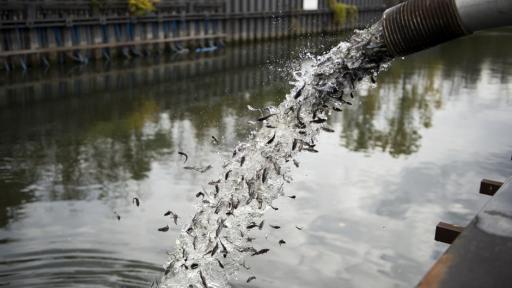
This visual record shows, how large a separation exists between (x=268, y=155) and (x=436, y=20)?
2.26 meters

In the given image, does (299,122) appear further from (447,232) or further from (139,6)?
(139,6)

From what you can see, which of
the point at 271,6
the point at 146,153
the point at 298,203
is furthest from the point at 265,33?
the point at 298,203

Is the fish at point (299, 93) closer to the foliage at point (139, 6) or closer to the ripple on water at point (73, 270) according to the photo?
the ripple on water at point (73, 270)

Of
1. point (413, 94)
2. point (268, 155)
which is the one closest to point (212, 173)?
point (268, 155)

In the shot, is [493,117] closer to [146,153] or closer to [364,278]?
[146,153]

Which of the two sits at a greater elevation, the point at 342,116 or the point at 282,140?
the point at 282,140

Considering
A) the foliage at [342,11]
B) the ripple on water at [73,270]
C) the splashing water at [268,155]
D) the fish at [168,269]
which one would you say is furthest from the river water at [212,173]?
the foliage at [342,11]

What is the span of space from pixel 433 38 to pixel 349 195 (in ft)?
18.7

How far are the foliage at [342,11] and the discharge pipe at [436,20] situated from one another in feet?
128

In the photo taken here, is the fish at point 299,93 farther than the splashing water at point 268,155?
Yes

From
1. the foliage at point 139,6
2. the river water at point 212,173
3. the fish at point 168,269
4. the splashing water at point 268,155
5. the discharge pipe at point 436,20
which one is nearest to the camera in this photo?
the discharge pipe at point 436,20

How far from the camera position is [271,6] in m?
37.8

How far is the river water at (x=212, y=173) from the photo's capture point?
722cm

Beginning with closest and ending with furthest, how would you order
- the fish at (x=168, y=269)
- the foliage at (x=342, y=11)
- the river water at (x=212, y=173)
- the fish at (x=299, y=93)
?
the fish at (x=299, y=93) < the fish at (x=168, y=269) < the river water at (x=212, y=173) < the foliage at (x=342, y=11)
